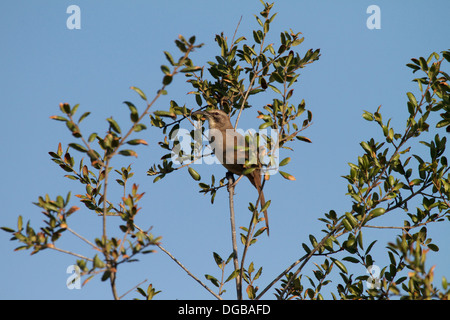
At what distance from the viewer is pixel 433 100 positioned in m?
4.04

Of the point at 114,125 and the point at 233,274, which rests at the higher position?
the point at 114,125

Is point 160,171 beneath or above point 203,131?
beneath

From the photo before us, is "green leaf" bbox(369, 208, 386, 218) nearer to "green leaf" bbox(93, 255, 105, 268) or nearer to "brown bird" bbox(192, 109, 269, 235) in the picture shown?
"brown bird" bbox(192, 109, 269, 235)

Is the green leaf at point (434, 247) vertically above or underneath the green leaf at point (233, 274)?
above

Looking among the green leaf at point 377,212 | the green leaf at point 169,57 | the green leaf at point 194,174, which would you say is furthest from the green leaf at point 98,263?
the green leaf at point 377,212

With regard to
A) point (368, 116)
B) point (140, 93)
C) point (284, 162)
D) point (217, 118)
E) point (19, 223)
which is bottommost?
point (19, 223)

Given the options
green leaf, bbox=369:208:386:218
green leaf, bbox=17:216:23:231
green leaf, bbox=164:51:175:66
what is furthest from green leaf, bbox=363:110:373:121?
green leaf, bbox=17:216:23:231

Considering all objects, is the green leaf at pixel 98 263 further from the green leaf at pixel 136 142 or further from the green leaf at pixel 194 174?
the green leaf at pixel 194 174

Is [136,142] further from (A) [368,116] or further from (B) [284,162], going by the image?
(A) [368,116]

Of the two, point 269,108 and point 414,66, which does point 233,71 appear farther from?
point 414,66

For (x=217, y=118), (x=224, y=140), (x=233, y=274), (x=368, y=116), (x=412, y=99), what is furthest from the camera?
(x=224, y=140)

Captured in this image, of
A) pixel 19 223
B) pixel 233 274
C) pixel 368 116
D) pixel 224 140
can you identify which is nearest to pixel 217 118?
pixel 224 140
